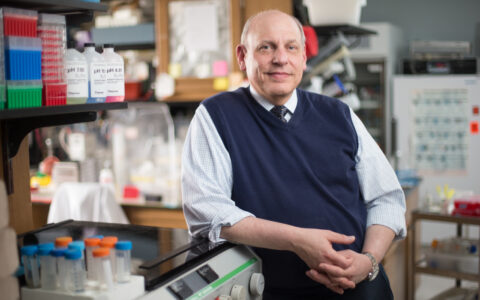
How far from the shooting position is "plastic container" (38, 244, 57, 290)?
1.30m

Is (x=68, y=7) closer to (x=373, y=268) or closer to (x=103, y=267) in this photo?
(x=103, y=267)

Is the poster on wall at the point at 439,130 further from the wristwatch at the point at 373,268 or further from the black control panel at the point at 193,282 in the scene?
the black control panel at the point at 193,282

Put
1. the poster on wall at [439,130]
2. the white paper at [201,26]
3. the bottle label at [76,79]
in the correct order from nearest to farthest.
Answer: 1. the bottle label at [76,79]
2. the white paper at [201,26]
3. the poster on wall at [439,130]

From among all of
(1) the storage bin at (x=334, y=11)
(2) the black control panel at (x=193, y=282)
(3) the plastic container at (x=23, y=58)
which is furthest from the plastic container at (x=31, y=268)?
(1) the storage bin at (x=334, y=11)

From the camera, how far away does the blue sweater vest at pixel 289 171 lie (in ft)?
6.19

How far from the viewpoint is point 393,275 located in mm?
3934

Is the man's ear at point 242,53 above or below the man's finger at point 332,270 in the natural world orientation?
above

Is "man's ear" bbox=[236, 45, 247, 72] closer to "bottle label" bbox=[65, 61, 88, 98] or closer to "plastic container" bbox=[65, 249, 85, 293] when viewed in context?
"bottle label" bbox=[65, 61, 88, 98]

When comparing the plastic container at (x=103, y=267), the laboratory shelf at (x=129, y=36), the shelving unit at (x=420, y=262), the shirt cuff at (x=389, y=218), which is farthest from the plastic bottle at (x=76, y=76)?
the laboratory shelf at (x=129, y=36)

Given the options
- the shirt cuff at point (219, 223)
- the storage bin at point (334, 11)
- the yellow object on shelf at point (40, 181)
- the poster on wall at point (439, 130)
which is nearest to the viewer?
the shirt cuff at point (219, 223)

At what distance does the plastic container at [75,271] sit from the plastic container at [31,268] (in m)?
0.09

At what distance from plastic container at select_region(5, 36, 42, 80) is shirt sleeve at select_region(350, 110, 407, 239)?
3.67 feet

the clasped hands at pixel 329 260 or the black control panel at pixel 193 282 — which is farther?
the clasped hands at pixel 329 260

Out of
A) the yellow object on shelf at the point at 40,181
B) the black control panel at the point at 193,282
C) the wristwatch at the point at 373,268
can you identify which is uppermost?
the black control panel at the point at 193,282
